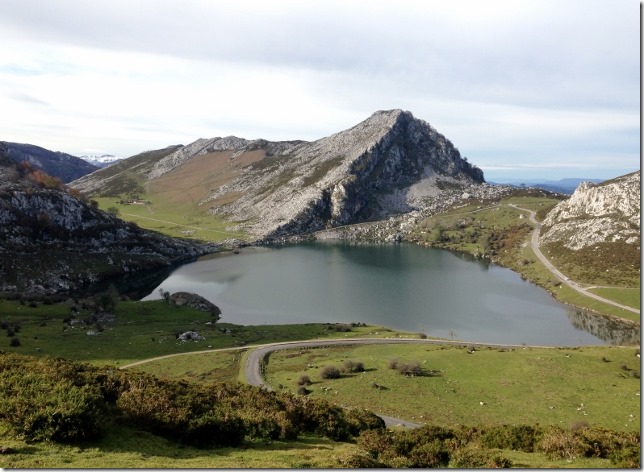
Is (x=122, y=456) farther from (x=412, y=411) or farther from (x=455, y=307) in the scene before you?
(x=455, y=307)

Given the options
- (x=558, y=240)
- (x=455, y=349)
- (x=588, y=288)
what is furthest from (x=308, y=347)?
(x=558, y=240)

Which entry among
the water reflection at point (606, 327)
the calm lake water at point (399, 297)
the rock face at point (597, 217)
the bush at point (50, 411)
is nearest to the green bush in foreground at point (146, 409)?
the bush at point (50, 411)

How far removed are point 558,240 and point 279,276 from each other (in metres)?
109

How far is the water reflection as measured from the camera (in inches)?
3614

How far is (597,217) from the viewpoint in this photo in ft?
557

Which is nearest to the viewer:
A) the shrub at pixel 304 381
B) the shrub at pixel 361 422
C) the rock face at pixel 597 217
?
the shrub at pixel 361 422

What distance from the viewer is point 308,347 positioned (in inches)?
2899

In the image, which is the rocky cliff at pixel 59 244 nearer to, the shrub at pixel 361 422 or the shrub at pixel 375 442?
the shrub at pixel 361 422

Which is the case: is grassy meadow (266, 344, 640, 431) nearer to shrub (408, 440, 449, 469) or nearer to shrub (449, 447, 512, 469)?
shrub (408, 440, 449, 469)

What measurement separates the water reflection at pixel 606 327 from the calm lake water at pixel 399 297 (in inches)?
8.6

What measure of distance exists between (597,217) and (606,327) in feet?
283

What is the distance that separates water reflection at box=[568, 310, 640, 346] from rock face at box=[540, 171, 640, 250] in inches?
2203

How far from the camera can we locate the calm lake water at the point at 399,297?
95.9 metres

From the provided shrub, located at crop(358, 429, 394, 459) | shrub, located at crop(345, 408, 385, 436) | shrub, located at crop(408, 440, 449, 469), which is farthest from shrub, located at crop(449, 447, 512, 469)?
shrub, located at crop(345, 408, 385, 436)
